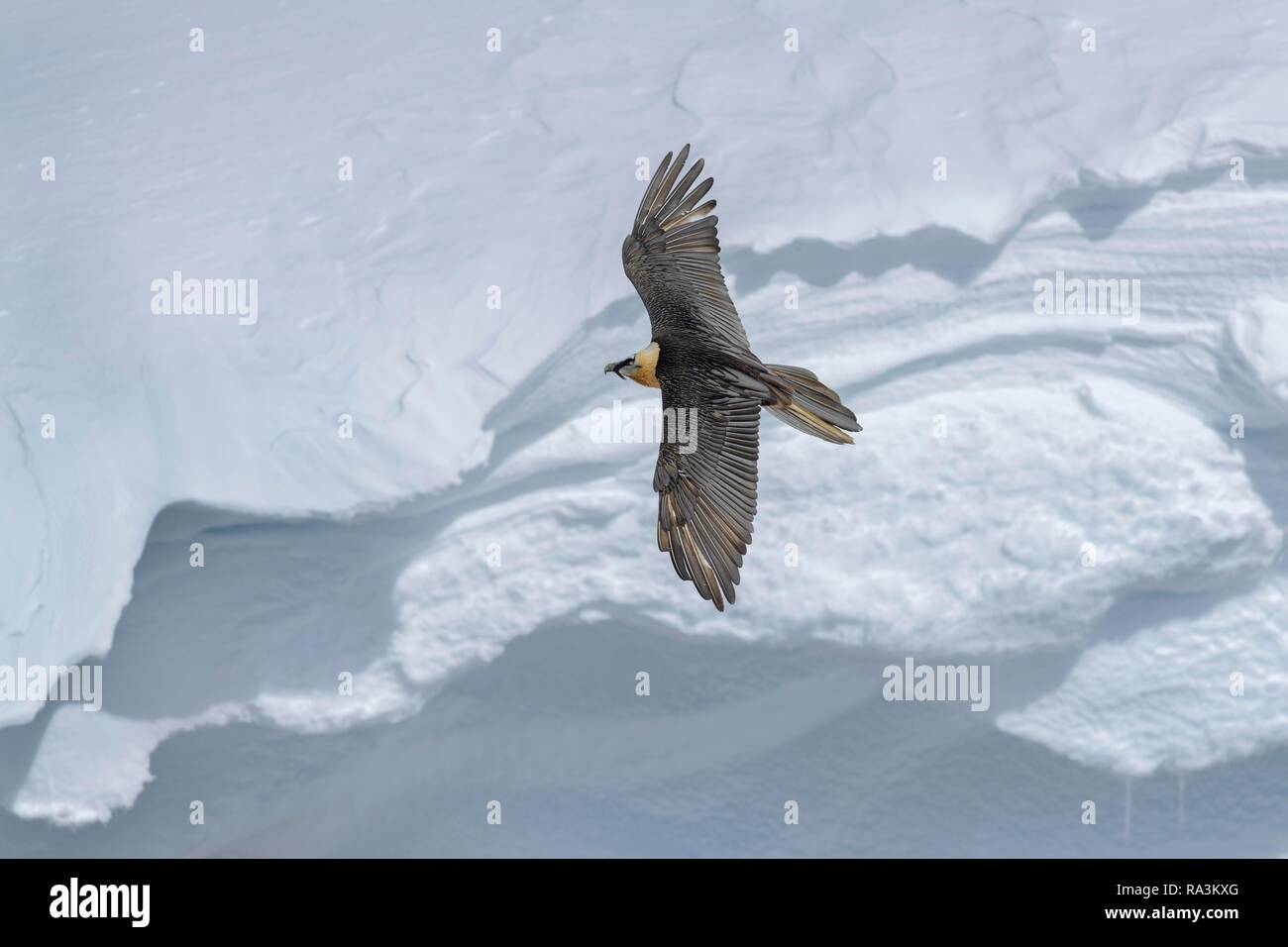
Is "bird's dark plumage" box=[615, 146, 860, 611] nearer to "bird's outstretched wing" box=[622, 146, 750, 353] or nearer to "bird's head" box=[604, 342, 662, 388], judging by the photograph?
"bird's head" box=[604, 342, 662, 388]

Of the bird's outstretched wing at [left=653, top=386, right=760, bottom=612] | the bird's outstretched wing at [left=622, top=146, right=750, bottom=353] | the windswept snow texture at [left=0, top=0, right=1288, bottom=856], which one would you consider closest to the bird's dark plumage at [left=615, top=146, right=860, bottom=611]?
the bird's outstretched wing at [left=653, top=386, right=760, bottom=612]

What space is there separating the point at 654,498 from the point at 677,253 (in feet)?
5.52

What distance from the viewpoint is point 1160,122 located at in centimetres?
714

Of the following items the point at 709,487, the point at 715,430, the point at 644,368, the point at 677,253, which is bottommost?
the point at 709,487

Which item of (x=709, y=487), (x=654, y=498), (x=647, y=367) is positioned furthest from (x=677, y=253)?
(x=654, y=498)

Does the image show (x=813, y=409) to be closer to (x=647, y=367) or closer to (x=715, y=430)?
(x=715, y=430)

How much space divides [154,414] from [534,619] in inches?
74.7

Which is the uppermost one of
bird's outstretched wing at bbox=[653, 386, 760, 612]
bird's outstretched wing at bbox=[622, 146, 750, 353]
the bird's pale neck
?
bird's outstretched wing at bbox=[622, 146, 750, 353]

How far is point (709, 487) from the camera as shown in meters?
4.38

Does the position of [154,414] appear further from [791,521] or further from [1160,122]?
[1160,122]

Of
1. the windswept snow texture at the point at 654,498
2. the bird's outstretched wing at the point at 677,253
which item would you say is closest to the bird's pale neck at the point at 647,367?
the bird's outstretched wing at the point at 677,253

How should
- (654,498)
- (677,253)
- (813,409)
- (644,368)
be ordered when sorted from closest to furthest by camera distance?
1. (813,409)
2. (644,368)
3. (677,253)
4. (654,498)

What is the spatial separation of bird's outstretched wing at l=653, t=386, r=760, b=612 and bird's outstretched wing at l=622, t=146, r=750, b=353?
0.58 m

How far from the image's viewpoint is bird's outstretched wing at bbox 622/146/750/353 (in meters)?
5.01
